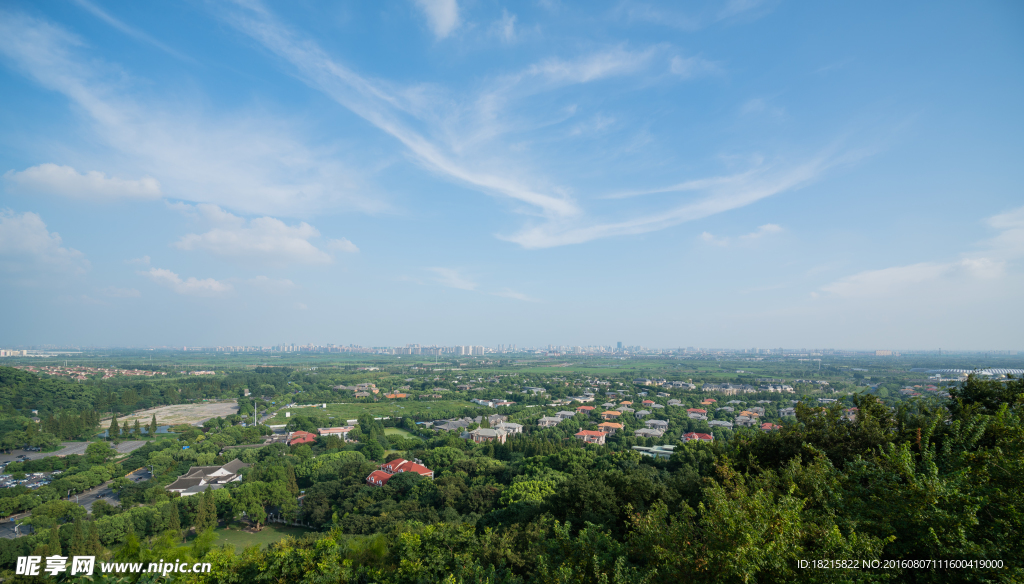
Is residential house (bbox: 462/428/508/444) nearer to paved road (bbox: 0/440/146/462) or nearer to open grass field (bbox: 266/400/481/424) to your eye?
open grass field (bbox: 266/400/481/424)

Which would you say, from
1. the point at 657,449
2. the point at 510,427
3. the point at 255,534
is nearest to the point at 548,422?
the point at 510,427

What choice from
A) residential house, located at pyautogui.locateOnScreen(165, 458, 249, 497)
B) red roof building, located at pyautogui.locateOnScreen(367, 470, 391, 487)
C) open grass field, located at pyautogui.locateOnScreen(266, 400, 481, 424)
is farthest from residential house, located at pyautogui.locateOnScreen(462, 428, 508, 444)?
residential house, located at pyautogui.locateOnScreen(165, 458, 249, 497)

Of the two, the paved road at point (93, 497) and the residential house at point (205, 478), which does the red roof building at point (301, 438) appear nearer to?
the residential house at point (205, 478)

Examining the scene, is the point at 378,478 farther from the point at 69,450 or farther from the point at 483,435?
the point at 69,450

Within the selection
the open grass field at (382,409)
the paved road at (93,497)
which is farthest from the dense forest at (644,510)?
the open grass field at (382,409)

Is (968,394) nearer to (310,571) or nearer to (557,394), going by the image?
(310,571)
